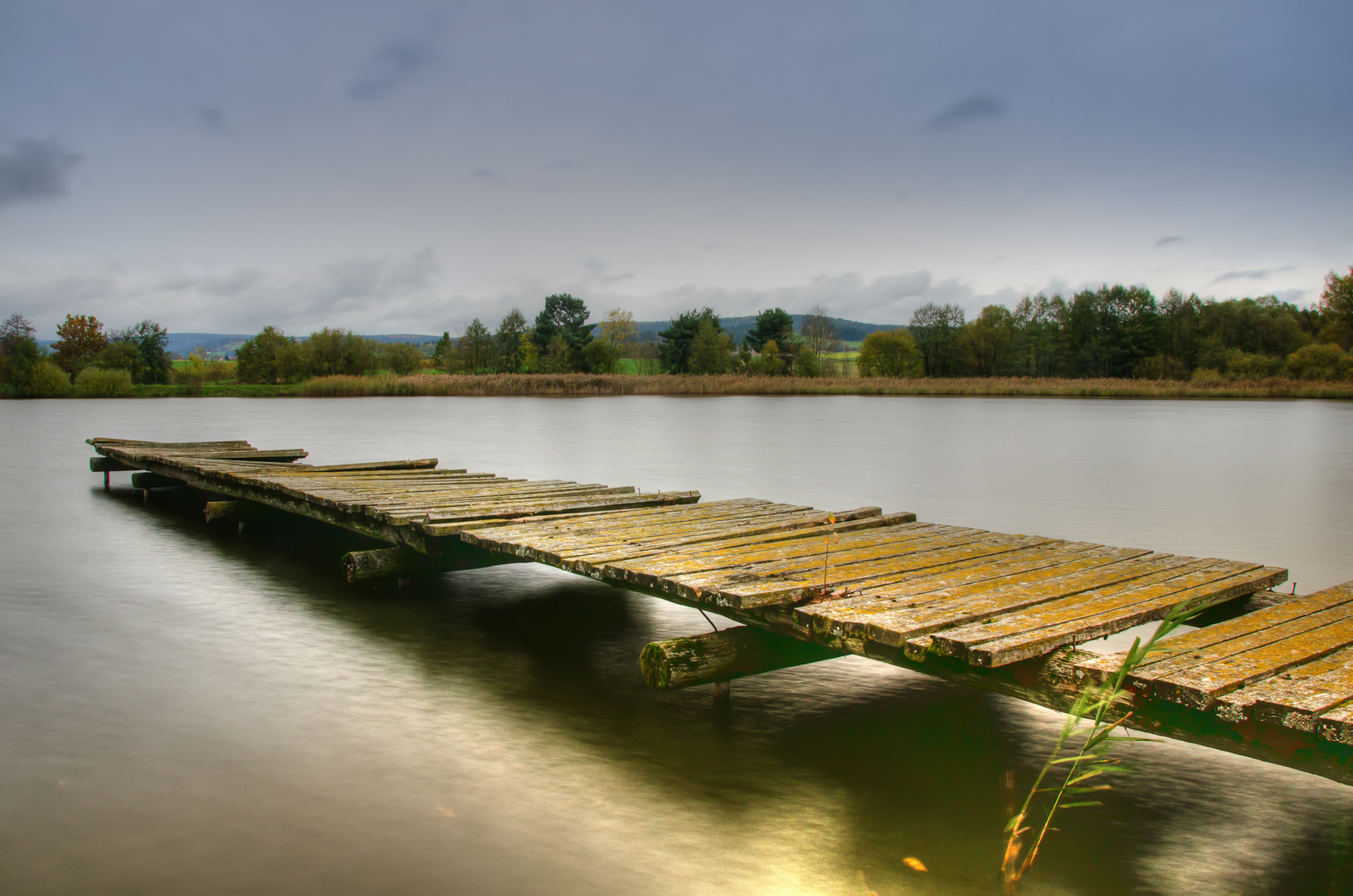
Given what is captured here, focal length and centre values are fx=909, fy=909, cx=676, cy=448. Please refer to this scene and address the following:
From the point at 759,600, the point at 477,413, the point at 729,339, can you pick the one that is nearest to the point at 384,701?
the point at 759,600

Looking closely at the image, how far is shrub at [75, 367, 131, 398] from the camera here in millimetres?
43188

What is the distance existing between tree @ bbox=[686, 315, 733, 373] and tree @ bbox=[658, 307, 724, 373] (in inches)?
22.3

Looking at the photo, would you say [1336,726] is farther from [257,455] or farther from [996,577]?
[257,455]

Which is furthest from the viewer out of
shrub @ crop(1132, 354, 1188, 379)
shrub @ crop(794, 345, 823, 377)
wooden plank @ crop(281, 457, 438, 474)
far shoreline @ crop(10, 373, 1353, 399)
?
shrub @ crop(794, 345, 823, 377)

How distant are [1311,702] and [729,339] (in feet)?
205

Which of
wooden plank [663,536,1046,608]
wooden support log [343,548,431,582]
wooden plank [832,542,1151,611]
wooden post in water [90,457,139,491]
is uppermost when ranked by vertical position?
wooden plank [663,536,1046,608]

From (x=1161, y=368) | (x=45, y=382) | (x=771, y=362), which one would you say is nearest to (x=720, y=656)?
(x=45, y=382)

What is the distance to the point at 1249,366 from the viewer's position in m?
49.6

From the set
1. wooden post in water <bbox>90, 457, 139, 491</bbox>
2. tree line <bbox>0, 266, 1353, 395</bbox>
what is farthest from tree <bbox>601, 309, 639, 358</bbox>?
wooden post in water <bbox>90, 457, 139, 491</bbox>

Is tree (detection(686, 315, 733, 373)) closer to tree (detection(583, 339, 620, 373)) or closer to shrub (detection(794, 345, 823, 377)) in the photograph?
shrub (detection(794, 345, 823, 377))

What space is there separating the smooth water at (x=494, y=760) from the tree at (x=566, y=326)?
60.5m

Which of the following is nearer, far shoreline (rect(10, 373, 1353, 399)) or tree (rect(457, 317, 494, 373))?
far shoreline (rect(10, 373, 1353, 399))

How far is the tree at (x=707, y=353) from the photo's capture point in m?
59.7

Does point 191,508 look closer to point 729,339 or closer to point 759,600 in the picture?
point 759,600
